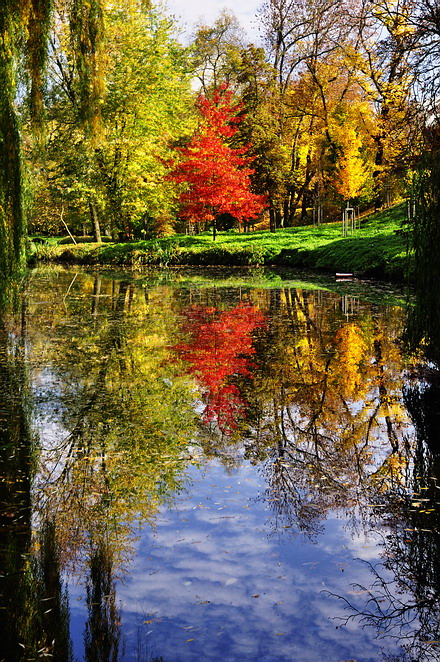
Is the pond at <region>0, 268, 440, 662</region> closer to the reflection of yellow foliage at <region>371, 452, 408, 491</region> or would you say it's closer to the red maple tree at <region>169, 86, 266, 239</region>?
the reflection of yellow foliage at <region>371, 452, 408, 491</region>

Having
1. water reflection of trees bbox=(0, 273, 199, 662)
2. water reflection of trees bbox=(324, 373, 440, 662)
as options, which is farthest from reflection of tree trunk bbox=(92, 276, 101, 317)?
water reflection of trees bbox=(324, 373, 440, 662)

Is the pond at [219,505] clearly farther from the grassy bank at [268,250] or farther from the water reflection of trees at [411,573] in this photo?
the grassy bank at [268,250]

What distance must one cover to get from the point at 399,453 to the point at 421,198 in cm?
323

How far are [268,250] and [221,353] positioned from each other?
20.8 meters

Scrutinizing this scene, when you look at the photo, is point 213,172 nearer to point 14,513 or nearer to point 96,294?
point 96,294

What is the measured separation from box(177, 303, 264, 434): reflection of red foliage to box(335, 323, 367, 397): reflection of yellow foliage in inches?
50.6

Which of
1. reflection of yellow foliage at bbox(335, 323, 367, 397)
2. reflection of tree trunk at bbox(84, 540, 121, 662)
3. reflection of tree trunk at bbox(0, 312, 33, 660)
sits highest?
reflection of yellow foliage at bbox(335, 323, 367, 397)

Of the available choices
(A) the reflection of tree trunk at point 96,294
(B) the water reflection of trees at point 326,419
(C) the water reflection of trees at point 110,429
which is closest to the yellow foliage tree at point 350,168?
(A) the reflection of tree trunk at point 96,294

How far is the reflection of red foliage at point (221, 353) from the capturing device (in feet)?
23.8

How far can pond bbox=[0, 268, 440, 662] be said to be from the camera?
10.7 ft

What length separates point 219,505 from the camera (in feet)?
15.6

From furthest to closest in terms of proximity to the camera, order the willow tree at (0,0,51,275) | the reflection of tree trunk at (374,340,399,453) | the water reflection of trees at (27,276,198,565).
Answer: the willow tree at (0,0,51,275) < the reflection of tree trunk at (374,340,399,453) < the water reflection of trees at (27,276,198,565)

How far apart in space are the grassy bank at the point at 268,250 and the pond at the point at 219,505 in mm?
14558

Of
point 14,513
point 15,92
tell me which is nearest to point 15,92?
point 15,92
